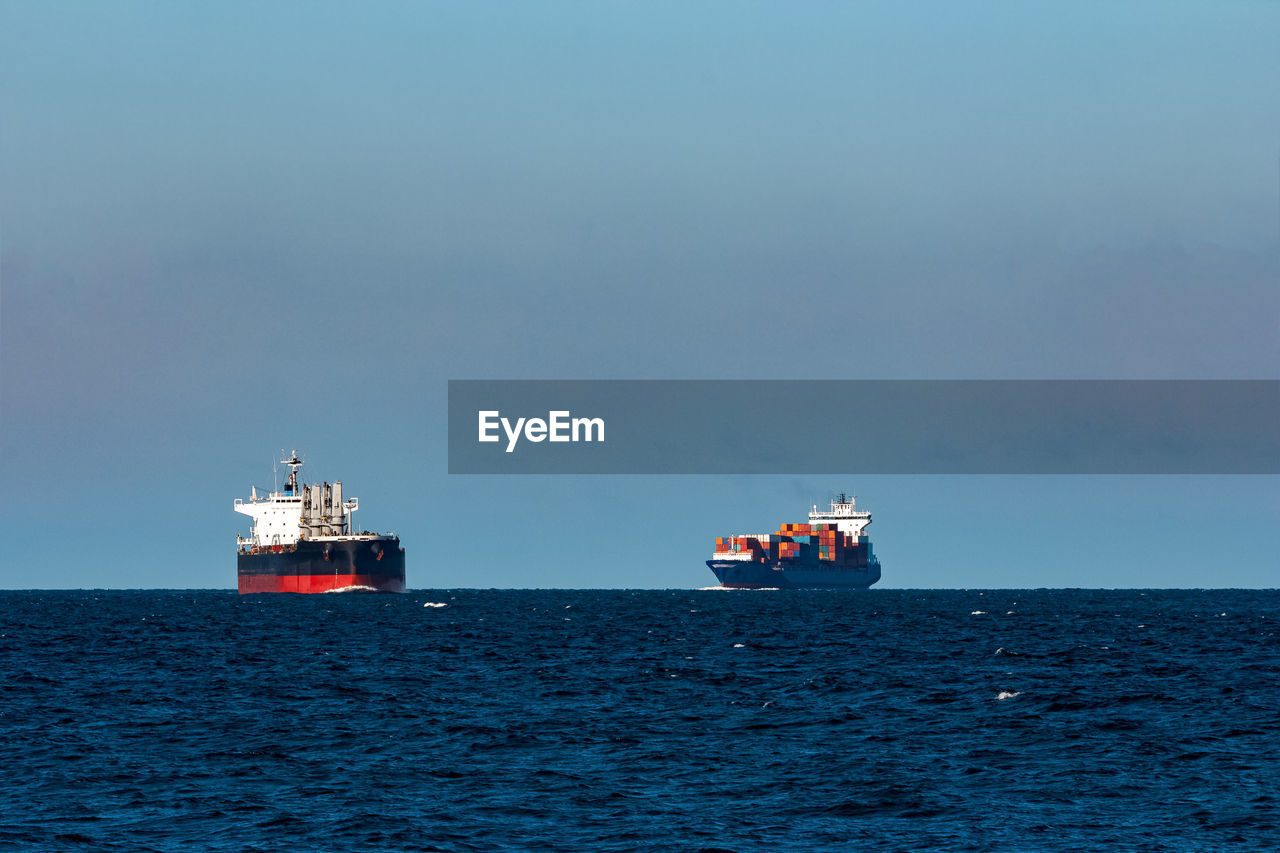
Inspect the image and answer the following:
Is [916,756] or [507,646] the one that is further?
[507,646]

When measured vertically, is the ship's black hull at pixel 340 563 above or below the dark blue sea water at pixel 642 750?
above

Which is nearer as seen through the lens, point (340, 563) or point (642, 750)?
point (642, 750)

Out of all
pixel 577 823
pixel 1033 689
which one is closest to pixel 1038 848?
pixel 577 823

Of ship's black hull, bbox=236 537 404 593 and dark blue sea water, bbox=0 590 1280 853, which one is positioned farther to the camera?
ship's black hull, bbox=236 537 404 593

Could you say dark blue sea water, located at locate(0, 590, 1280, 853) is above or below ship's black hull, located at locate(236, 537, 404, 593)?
below

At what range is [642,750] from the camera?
42.7 m

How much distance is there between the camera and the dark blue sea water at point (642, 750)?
103 feet

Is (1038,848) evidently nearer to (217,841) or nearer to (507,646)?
(217,841)

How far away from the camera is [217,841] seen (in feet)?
98.6

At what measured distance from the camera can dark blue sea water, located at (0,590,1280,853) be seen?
103 feet

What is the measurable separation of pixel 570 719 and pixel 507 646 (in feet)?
133

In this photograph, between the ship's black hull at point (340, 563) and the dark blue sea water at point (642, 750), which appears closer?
the dark blue sea water at point (642, 750)

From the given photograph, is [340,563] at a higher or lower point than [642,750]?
higher

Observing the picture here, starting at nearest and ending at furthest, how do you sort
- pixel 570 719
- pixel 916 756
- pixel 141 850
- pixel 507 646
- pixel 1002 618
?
1. pixel 141 850
2. pixel 916 756
3. pixel 570 719
4. pixel 507 646
5. pixel 1002 618
